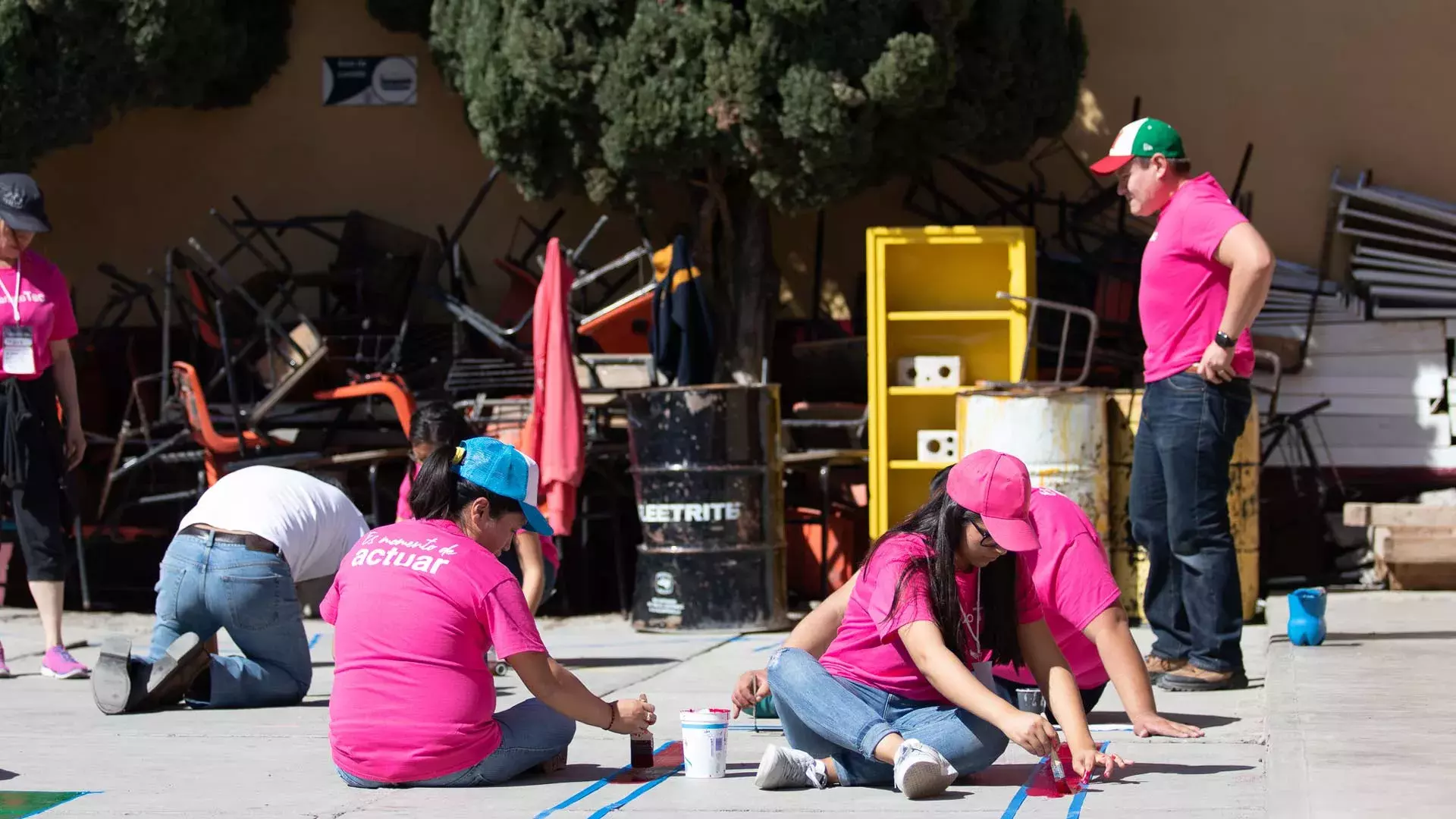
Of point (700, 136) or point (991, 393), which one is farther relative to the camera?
point (700, 136)

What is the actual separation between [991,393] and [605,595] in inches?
126

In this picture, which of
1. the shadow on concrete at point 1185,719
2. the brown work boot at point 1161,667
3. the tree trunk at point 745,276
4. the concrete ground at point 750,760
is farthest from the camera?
the tree trunk at point 745,276

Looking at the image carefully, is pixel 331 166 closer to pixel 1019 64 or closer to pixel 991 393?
pixel 1019 64

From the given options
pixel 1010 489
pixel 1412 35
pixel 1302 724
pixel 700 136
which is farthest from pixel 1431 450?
pixel 1010 489

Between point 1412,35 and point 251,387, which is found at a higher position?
point 1412,35

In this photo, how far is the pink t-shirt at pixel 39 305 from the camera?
284 inches

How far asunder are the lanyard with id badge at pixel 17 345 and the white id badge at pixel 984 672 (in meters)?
4.53

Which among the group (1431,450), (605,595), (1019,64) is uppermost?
(1019,64)

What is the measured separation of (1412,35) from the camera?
1105cm

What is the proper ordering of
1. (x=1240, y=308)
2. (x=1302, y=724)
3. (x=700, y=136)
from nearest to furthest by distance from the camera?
(x=1302, y=724)
(x=1240, y=308)
(x=700, y=136)

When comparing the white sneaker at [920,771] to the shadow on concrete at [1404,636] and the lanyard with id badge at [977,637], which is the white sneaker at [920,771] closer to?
the lanyard with id badge at [977,637]

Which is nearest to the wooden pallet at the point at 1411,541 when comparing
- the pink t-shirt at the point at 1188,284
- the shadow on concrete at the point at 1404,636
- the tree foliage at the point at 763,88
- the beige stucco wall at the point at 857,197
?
the shadow on concrete at the point at 1404,636

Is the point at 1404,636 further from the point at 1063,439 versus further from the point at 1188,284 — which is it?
the point at 1188,284

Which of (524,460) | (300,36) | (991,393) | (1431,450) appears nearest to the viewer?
(524,460)
